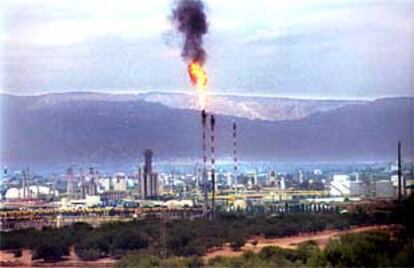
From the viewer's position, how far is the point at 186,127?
156 inches

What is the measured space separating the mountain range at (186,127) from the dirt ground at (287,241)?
33 cm

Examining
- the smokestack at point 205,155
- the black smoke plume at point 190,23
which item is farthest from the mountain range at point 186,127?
the black smoke plume at point 190,23

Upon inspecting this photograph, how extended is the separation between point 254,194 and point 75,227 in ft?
2.71

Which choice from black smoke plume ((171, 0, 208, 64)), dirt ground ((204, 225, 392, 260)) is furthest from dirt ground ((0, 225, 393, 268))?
black smoke plume ((171, 0, 208, 64))

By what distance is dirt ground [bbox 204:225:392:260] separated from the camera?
3.91 m

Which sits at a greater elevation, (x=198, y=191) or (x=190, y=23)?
(x=190, y=23)

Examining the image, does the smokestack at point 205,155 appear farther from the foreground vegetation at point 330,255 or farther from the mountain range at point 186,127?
the foreground vegetation at point 330,255

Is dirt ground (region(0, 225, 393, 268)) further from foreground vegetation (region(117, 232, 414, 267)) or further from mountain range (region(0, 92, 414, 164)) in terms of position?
mountain range (region(0, 92, 414, 164))

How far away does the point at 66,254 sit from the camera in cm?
393

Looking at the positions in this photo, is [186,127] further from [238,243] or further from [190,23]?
[238,243]

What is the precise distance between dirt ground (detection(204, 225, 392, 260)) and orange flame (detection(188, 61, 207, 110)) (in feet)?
2.14

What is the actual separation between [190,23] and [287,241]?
1.07 meters

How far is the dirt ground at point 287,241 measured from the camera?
391 centimetres

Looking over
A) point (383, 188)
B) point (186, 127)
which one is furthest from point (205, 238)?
point (383, 188)
